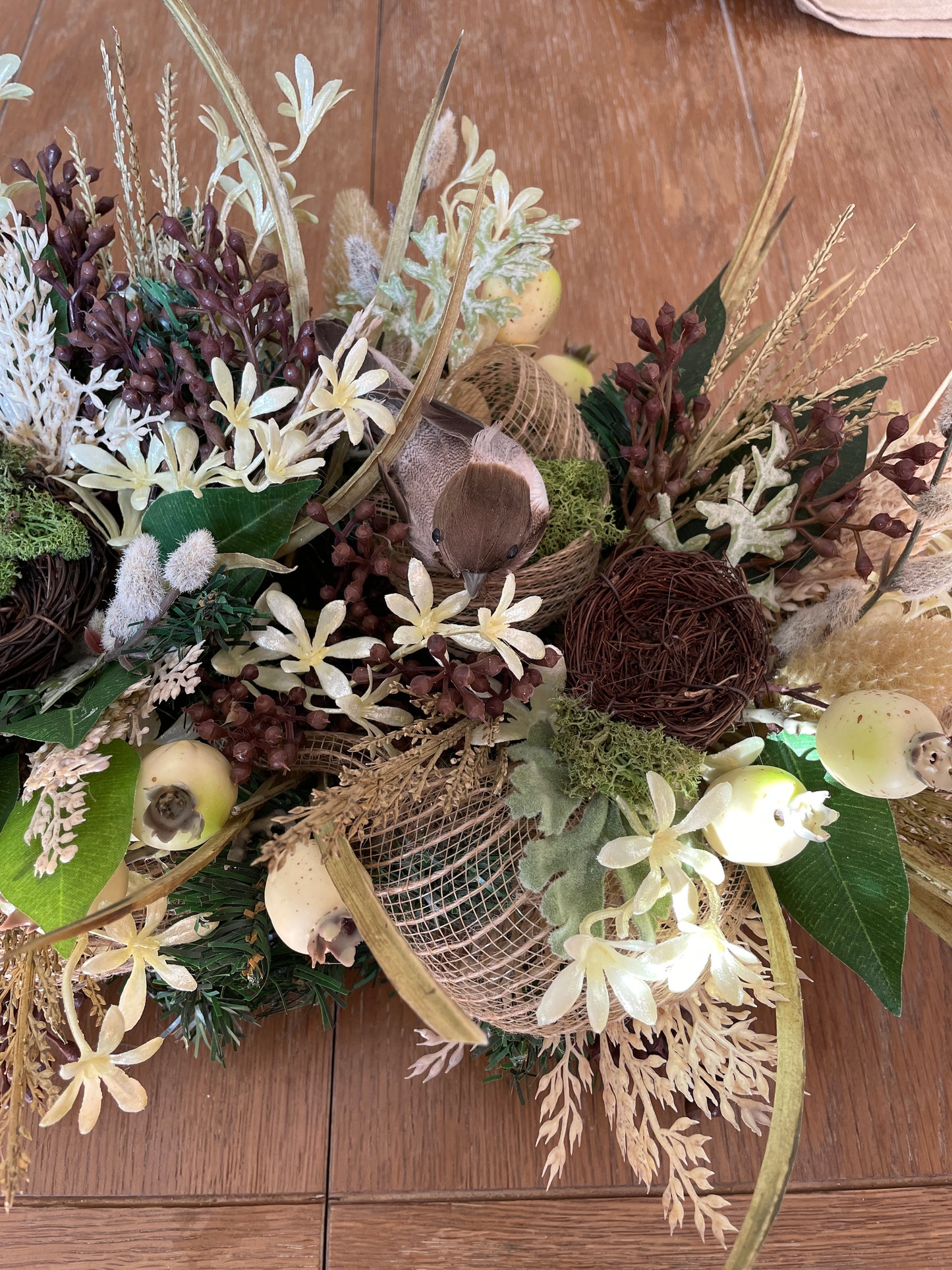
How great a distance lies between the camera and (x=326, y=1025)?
572 millimetres

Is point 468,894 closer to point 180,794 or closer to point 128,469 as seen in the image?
point 180,794

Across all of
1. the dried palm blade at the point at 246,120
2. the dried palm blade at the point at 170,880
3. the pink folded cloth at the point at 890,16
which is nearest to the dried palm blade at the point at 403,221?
the dried palm blade at the point at 246,120

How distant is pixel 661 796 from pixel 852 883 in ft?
0.44

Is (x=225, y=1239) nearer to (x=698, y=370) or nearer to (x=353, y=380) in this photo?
(x=353, y=380)

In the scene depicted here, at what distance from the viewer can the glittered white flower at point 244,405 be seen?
0.39 metres

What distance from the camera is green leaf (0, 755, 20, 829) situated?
0.45 meters

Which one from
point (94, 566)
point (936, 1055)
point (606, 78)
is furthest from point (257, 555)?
point (606, 78)

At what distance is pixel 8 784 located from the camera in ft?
1.48

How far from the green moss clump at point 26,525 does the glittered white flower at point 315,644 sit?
0.10 metres

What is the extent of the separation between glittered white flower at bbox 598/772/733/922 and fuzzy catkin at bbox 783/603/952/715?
0.10 metres

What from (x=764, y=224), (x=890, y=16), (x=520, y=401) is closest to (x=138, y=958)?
(x=520, y=401)

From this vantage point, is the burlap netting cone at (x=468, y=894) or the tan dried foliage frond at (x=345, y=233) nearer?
the burlap netting cone at (x=468, y=894)

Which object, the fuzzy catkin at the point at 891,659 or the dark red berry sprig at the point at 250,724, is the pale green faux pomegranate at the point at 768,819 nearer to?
the fuzzy catkin at the point at 891,659

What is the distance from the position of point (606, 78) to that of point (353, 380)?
70cm
